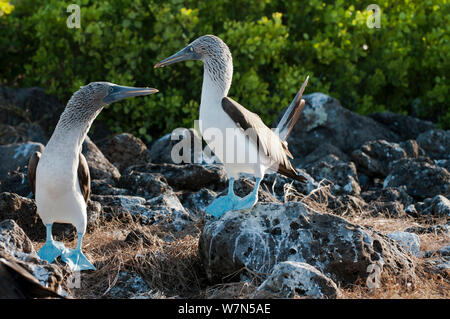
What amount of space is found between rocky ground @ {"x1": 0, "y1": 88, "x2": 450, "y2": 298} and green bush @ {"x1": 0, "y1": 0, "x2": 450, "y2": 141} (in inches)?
24.4

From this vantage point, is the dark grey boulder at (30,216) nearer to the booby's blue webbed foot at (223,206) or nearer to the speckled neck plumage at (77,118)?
the speckled neck plumage at (77,118)

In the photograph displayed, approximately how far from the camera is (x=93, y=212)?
5.58 meters

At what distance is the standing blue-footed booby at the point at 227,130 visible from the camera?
448cm

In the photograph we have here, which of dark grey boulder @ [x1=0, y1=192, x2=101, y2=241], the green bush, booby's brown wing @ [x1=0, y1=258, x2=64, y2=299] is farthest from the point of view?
the green bush

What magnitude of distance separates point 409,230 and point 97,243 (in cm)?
253

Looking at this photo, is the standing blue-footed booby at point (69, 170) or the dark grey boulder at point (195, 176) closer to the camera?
the standing blue-footed booby at point (69, 170)

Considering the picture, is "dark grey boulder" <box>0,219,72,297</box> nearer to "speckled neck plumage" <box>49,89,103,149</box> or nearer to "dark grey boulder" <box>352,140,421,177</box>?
"speckled neck plumage" <box>49,89,103,149</box>

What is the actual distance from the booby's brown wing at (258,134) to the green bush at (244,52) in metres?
3.69

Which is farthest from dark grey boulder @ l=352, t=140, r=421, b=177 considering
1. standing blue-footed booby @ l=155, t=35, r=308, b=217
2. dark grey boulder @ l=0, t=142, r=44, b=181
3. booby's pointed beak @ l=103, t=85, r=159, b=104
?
booby's pointed beak @ l=103, t=85, r=159, b=104

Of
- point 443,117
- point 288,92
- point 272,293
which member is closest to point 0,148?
point 288,92

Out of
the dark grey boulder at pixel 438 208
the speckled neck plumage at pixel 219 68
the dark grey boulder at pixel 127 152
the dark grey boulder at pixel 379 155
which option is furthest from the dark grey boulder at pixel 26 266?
the dark grey boulder at pixel 379 155

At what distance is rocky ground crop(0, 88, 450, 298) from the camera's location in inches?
161
